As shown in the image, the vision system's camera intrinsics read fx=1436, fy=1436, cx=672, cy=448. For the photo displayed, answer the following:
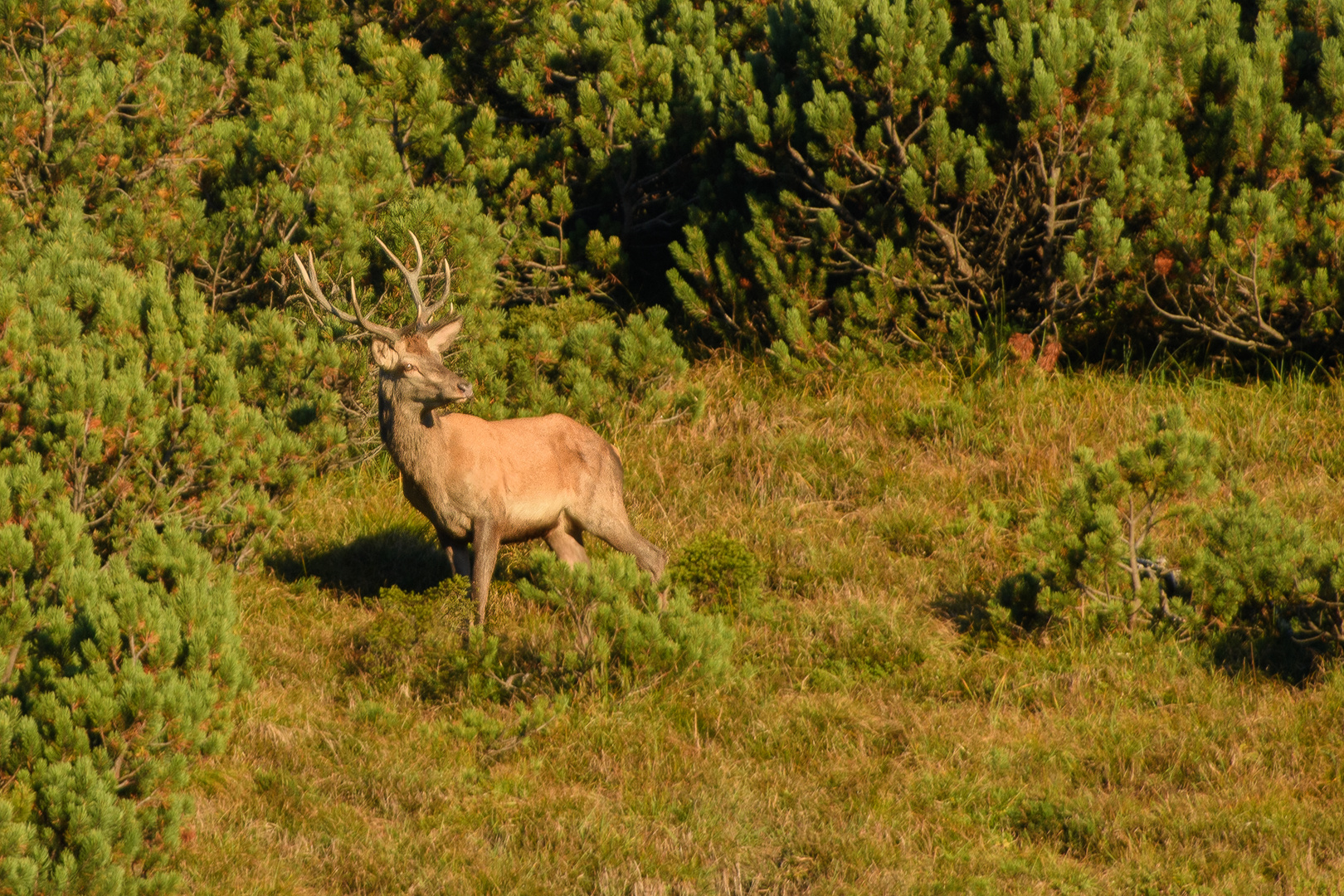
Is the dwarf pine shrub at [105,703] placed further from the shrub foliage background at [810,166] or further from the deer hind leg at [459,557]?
the shrub foliage background at [810,166]

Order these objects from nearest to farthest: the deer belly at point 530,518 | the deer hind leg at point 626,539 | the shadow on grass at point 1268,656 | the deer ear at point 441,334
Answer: the shadow on grass at point 1268,656, the deer ear at point 441,334, the deer belly at point 530,518, the deer hind leg at point 626,539

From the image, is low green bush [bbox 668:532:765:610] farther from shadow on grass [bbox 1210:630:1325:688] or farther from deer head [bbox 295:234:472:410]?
shadow on grass [bbox 1210:630:1325:688]

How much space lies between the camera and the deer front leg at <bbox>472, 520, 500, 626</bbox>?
290 inches

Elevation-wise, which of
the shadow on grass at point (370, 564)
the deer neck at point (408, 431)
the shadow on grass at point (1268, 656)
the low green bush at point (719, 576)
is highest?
the deer neck at point (408, 431)

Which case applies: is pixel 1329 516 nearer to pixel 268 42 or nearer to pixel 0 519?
pixel 0 519

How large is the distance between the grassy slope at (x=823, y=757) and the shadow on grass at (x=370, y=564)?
0.06ft

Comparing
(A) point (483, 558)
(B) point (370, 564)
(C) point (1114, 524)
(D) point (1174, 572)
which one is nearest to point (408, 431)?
(A) point (483, 558)

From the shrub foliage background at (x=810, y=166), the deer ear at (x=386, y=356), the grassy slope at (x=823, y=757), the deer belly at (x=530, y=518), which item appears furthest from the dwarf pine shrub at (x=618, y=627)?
the shrub foliage background at (x=810, y=166)

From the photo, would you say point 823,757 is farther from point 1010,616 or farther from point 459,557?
point 459,557

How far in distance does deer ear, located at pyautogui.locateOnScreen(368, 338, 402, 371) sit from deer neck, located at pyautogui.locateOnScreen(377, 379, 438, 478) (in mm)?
135

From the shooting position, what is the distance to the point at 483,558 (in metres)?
7.39

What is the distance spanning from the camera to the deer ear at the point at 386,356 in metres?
7.31

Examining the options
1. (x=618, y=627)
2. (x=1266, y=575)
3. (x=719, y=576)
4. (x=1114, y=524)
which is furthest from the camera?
(x=719, y=576)

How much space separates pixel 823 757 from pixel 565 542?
234 cm
